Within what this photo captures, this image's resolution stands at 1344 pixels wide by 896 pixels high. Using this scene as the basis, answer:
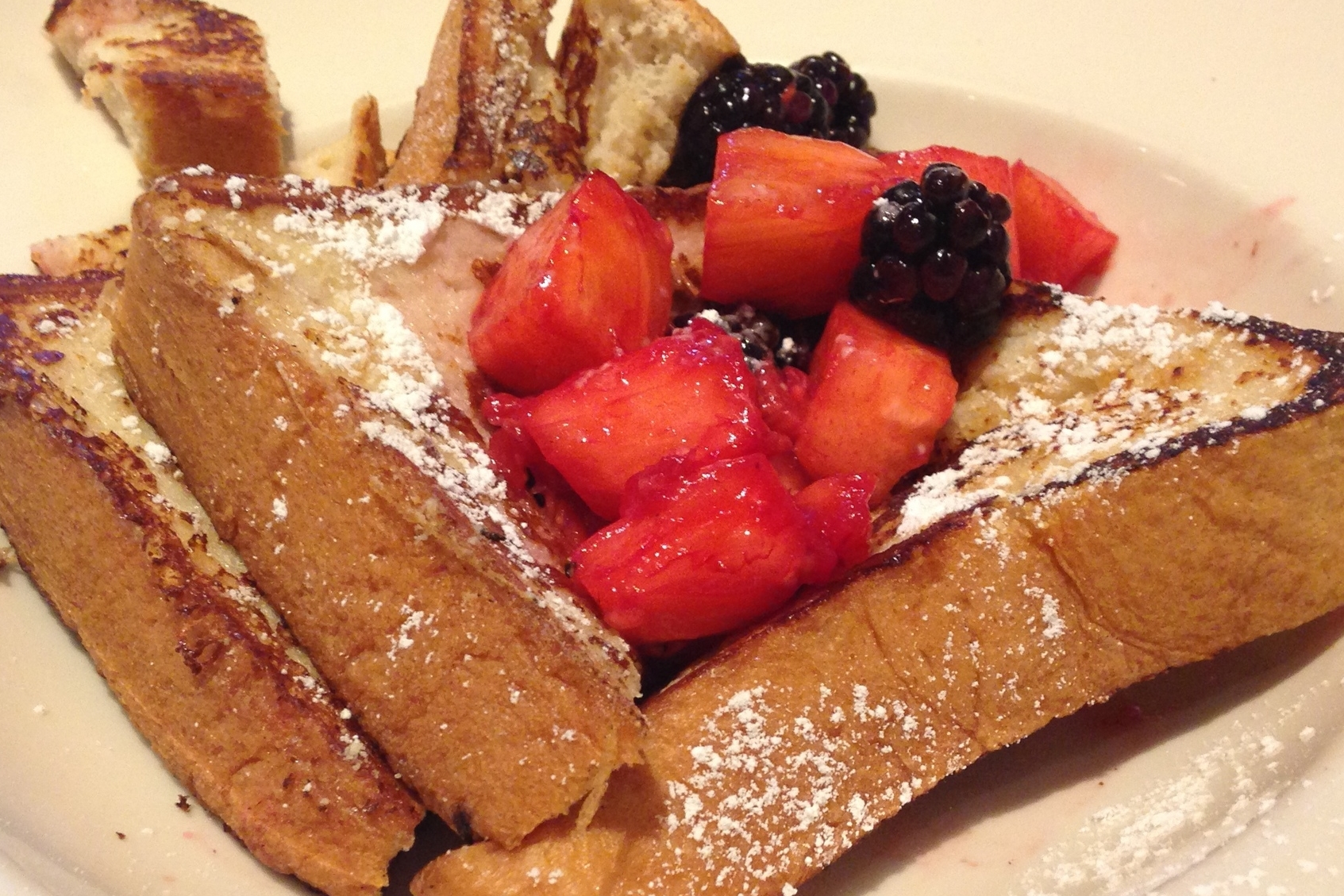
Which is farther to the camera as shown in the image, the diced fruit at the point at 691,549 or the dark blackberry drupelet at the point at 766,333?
the dark blackberry drupelet at the point at 766,333

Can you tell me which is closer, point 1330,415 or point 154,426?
point 1330,415

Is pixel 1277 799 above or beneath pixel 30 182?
beneath

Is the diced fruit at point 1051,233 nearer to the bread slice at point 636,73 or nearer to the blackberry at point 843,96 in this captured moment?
the blackberry at point 843,96

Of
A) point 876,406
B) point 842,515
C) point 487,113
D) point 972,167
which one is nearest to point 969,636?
point 842,515

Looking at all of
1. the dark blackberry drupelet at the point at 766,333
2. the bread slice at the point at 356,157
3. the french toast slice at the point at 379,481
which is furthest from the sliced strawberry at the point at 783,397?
the bread slice at the point at 356,157

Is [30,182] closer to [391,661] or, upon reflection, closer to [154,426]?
[154,426]

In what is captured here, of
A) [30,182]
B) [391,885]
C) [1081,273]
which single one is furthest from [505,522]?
[30,182]
